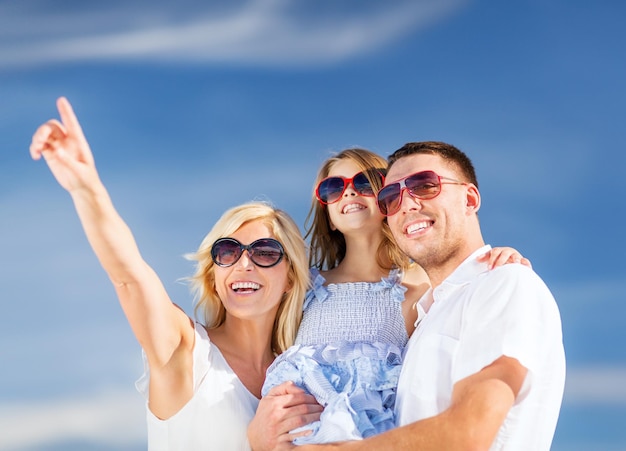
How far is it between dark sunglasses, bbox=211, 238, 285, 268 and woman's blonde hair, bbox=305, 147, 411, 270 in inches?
29.6

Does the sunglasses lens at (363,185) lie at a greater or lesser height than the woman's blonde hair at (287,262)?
greater

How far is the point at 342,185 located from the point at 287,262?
0.91 meters

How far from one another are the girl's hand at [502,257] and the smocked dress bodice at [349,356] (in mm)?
1130

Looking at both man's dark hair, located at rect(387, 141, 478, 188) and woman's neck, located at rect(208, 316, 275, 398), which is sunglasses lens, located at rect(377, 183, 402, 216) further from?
woman's neck, located at rect(208, 316, 275, 398)

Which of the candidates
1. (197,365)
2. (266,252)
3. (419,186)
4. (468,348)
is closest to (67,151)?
(197,365)

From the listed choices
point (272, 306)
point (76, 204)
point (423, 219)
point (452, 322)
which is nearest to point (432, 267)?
point (423, 219)

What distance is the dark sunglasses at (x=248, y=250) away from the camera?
21.5 feet

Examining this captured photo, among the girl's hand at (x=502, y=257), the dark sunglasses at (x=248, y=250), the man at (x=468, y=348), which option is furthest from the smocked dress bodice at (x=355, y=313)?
the girl's hand at (x=502, y=257)

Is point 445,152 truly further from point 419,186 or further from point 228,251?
point 228,251

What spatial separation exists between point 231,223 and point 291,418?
2024 millimetres

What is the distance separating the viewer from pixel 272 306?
668 cm

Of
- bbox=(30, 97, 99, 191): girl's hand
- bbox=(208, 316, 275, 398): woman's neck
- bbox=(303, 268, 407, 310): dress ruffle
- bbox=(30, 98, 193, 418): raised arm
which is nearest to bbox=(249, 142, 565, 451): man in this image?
bbox=(303, 268, 407, 310): dress ruffle

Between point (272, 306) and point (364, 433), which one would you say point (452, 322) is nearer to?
point (364, 433)

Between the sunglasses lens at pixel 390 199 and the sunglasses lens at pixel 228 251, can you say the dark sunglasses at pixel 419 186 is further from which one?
the sunglasses lens at pixel 228 251
